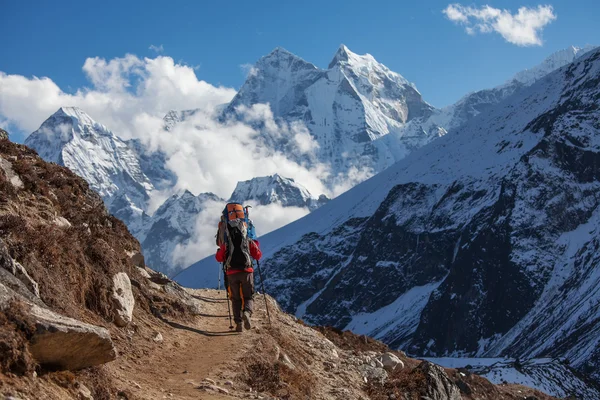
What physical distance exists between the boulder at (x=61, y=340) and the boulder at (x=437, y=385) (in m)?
8.78

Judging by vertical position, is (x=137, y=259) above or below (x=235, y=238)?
above

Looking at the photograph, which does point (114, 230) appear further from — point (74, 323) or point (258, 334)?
point (74, 323)

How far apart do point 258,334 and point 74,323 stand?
22.8 ft

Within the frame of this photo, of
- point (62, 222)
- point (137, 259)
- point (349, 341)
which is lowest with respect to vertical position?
point (349, 341)

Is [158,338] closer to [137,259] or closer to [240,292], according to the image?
[240,292]

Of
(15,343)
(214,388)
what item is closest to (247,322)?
(214,388)

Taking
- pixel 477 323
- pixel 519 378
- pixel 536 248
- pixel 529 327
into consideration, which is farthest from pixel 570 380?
pixel 536 248

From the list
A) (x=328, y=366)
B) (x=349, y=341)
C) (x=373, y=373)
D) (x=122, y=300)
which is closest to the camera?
(x=122, y=300)

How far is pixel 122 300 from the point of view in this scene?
12523mm

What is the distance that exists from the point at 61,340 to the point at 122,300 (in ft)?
15.8

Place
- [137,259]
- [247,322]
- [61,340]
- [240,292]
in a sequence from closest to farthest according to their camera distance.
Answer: [61,340] < [247,322] < [240,292] < [137,259]

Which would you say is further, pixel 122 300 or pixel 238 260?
pixel 238 260

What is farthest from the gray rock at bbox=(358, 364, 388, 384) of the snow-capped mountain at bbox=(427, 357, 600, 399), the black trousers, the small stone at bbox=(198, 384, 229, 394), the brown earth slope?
the snow-capped mountain at bbox=(427, 357, 600, 399)

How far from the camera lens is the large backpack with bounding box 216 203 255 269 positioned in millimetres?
14781
